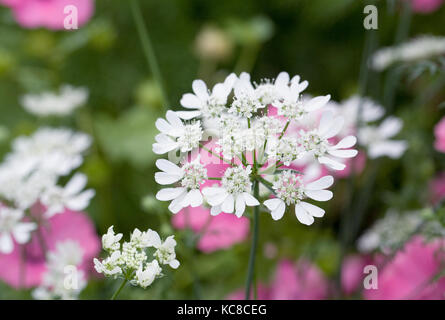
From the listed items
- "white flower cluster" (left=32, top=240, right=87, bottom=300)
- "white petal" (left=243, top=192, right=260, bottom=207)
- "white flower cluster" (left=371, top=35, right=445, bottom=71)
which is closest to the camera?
"white petal" (left=243, top=192, right=260, bottom=207)

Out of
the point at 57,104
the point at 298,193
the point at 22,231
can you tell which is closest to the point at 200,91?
the point at 298,193

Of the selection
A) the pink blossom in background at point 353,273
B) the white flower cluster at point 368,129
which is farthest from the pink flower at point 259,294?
the white flower cluster at point 368,129

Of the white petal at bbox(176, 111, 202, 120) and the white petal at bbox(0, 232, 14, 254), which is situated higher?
the white petal at bbox(176, 111, 202, 120)

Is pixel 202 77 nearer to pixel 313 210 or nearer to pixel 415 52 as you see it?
pixel 415 52

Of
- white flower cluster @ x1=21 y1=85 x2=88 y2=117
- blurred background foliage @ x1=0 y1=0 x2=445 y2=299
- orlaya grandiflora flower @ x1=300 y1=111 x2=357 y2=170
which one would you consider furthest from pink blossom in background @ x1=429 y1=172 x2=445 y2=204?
white flower cluster @ x1=21 y1=85 x2=88 y2=117

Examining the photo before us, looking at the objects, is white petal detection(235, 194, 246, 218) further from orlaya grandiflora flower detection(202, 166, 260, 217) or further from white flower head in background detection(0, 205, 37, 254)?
white flower head in background detection(0, 205, 37, 254)
